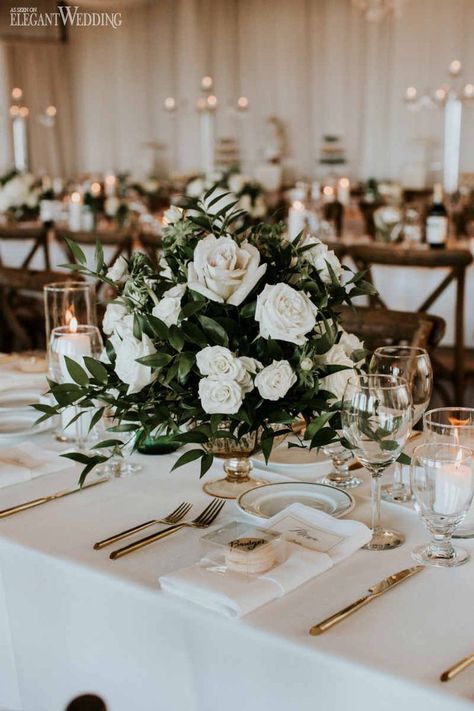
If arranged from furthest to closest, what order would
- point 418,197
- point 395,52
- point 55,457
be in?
1. point 395,52
2. point 418,197
3. point 55,457

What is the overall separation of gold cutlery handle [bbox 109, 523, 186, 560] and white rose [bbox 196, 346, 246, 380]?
0.24m

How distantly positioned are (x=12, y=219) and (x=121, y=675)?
5.52 metres

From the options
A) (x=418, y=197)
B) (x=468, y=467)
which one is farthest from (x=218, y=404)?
(x=418, y=197)

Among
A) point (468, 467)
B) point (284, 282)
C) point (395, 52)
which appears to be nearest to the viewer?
point (468, 467)

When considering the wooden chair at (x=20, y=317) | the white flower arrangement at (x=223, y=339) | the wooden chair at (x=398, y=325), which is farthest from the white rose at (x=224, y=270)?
the wooden chair at (x=20, y=317)

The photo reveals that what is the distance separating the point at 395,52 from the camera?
36.3 feet

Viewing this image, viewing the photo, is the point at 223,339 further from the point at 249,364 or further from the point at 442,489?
the point at 442,489

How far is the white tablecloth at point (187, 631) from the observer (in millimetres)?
1024

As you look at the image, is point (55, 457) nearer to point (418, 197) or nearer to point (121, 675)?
point (121, 675)

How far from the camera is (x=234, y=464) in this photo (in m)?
1.58

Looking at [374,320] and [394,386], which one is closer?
[394,386]

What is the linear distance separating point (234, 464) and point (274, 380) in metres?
0.29

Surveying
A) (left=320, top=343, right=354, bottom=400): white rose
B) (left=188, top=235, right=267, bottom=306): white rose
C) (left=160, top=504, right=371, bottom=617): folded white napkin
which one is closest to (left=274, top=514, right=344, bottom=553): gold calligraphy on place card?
(left=160, top=504, right=371, bottom=617): folded white napkin

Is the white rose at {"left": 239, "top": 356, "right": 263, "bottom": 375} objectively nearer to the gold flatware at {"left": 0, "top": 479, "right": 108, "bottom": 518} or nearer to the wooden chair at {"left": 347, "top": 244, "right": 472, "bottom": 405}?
the gold flatware at {"left": 0, "top": 479, "right": 108, "bottom": 518}
